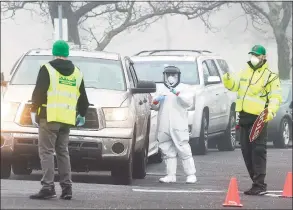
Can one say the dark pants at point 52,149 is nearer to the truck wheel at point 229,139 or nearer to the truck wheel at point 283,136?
the truck wheel at point 229,139

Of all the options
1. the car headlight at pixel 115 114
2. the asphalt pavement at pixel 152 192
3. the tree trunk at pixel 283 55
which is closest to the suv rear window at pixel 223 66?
the asphalt pavement at pixel 152 192

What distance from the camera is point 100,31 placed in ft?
134

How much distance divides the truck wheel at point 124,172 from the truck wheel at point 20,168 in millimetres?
1106

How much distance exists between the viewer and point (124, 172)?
1511 centimetres

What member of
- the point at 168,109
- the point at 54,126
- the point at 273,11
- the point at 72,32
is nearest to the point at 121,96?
the point at 168,109

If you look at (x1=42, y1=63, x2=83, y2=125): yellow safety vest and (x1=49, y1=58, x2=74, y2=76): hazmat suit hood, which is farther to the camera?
(x1=49, y1=58, x2=74, y2=76): hazmat suit hood

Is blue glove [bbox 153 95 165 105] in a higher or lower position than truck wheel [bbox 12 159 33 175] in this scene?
higher

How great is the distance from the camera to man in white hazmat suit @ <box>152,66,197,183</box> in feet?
52.4

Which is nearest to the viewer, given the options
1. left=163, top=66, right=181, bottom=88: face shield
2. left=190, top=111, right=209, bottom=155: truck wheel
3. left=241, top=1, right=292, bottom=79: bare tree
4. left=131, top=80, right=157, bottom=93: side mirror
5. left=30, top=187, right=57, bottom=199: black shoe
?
left=30, top=187, right=57, bottom=199: black shoe

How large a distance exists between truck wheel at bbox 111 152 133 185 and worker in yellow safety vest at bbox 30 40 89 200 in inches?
102

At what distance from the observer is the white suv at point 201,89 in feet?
70.9

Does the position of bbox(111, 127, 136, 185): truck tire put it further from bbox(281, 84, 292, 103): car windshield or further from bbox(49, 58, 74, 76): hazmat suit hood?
bbox(281, 84, 292, 103): car windshield

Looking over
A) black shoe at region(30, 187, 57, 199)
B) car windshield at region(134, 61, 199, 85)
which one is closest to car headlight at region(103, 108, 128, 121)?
black shoe at region(30, 187, 57, 199)

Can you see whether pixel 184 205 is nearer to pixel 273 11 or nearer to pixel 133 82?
pixel 133 82
